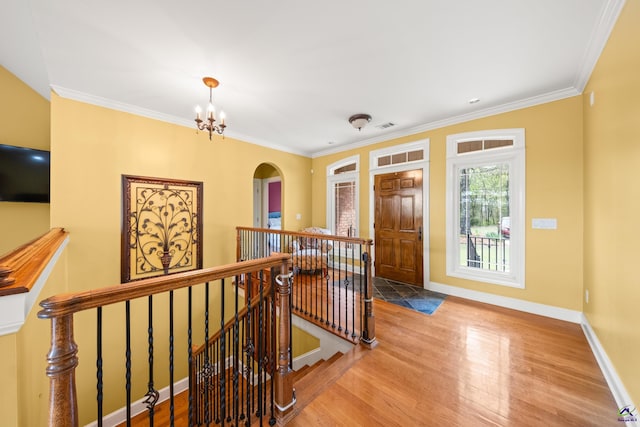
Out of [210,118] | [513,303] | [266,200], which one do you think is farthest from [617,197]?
[266,200]

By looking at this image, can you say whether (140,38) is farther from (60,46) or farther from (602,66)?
(602,66)

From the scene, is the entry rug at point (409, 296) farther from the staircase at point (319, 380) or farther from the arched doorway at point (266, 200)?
the arched doorway at point (266, 200)

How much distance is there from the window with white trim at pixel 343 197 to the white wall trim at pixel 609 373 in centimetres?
341

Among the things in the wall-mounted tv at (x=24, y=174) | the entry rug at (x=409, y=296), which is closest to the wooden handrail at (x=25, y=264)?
the wall-mounted tv at (x=24, y=174)

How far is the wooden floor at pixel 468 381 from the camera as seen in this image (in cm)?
158

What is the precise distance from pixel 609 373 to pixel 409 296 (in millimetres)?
2006

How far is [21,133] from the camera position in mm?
2949

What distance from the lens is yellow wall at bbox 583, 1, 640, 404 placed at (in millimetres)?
1521

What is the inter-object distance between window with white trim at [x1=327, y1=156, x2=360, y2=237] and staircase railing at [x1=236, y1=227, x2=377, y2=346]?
0.53 metres

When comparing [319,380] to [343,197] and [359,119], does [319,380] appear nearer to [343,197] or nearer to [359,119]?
[359,119]

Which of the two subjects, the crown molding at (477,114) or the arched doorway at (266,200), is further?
the arched doorway at (266,200)

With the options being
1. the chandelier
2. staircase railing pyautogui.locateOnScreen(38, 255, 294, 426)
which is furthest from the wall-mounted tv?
staircase railing pyautogui.locateOnScreen(38, 255, 294, 426)

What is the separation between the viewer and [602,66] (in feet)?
6.81

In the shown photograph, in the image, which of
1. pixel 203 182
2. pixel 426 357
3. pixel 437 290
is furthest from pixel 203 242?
pixel 437 290
